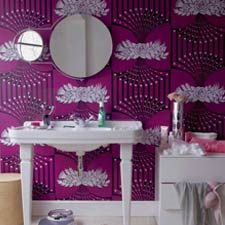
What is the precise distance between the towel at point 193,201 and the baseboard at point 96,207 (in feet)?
1.92

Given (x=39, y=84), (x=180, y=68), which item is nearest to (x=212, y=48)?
(x=180, y=68)

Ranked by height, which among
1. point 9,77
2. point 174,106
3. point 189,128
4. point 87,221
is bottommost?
point 87,221

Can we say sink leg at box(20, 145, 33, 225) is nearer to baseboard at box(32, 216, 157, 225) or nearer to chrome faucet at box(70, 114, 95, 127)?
baseboard at box(32, 216, 157, 225)

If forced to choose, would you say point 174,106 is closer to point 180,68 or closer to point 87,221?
point 180,68

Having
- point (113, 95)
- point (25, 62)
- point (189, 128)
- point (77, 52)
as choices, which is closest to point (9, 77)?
point (25, 62)

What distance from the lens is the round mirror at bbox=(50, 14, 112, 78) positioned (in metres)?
3.24

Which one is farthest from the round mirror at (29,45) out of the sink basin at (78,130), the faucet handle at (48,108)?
the sink basin at (78,130)

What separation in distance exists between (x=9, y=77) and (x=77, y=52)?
0.63m

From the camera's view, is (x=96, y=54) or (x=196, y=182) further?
(x=96, y=54)

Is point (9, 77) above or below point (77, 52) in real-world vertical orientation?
below

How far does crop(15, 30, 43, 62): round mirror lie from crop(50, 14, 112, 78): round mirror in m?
0.11

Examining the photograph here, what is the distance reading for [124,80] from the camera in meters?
3.29

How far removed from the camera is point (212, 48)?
10.7 ft

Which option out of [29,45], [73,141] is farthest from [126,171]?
[29,45]
